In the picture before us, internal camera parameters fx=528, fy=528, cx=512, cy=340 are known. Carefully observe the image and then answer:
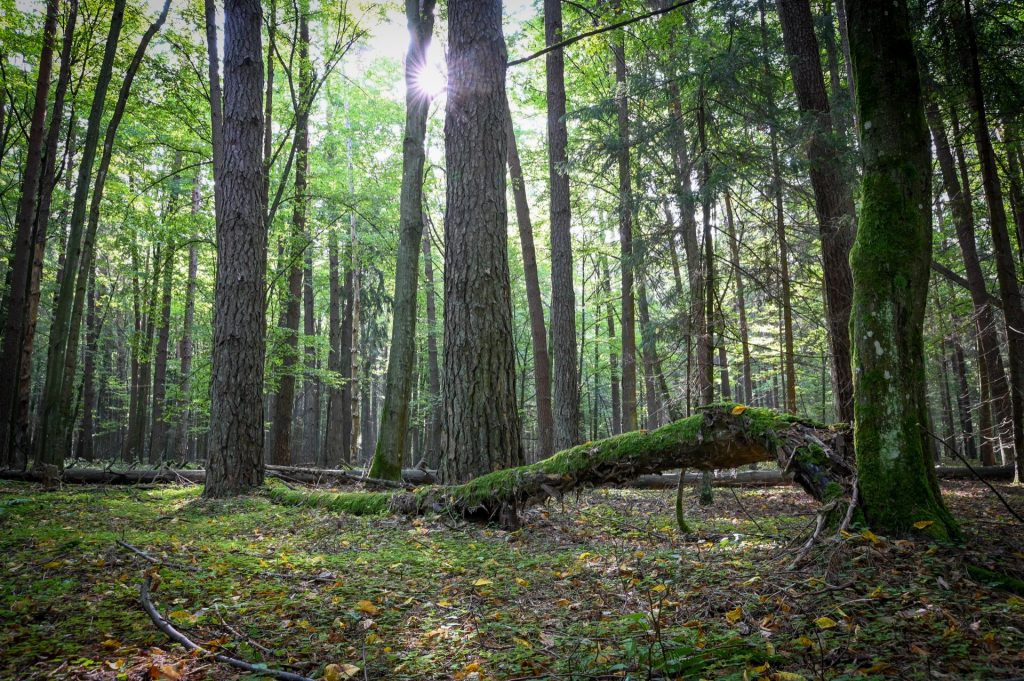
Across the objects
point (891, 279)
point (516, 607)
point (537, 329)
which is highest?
point (537, 329)

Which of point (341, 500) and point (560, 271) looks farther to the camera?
point (560, 271)

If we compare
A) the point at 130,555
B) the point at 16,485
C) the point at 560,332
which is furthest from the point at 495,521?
the point at 16,485

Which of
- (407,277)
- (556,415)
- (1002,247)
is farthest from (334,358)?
(1002,247)

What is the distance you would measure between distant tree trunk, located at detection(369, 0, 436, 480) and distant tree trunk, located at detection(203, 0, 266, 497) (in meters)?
1.98

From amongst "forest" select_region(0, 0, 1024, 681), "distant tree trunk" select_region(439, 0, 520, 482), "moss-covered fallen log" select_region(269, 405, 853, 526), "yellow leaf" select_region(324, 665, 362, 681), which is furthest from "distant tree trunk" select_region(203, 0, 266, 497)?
"yellow leaf" select_region(324, 665, 362, 681)

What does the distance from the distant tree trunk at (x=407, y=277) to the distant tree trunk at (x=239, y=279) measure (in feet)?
6.50

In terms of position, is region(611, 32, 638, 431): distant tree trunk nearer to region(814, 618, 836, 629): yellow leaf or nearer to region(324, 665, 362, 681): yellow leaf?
region(814, 618, 836, 629): yellow leaf

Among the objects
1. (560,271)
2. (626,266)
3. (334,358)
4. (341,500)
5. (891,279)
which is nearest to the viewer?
(891,279)

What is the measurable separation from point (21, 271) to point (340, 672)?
13204 mm

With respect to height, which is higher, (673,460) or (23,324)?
(23,324)

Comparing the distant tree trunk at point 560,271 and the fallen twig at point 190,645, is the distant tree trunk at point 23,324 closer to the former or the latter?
the distant tree trunk at point 560,271

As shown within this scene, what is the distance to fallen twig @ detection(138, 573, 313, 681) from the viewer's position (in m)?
2.19

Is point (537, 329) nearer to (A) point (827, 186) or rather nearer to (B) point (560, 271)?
(B) point (560, 271)

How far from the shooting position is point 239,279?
8016 millimetres
